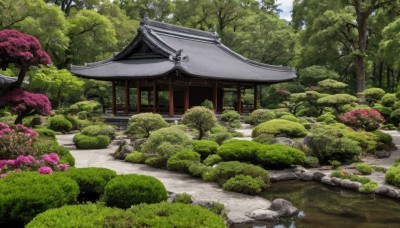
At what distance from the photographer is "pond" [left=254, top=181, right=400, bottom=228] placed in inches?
352

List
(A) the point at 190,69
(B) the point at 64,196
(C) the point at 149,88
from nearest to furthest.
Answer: (B) the point at 64,196 → (A) the point at 190,69 → (C) the point at 149,88

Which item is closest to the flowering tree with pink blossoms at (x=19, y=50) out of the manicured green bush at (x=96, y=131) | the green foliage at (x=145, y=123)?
the green foliage at (x=145, y=123)

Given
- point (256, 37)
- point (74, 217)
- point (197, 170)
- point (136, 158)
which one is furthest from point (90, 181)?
point (256, 37)

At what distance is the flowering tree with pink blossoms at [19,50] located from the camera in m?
12.8

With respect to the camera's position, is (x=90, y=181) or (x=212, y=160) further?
(x=212, y=160)

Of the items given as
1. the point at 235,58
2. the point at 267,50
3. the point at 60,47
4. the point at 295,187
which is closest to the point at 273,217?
the point at 295,187

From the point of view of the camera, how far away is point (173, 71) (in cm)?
2447

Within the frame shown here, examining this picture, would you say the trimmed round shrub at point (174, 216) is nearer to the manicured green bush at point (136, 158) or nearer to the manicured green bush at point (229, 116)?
the manicured green bush at point (136, 158)

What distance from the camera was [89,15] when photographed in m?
40.8

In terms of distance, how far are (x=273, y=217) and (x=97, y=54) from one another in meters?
38.1

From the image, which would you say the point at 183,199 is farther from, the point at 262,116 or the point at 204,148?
the point at 262,116

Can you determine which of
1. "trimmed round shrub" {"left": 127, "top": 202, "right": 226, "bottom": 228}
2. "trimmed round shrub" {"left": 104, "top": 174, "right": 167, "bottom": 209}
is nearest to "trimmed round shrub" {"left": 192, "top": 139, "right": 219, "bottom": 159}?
"trimmed round shrub" {"left": 104, "top": 174, "right": 167, "bottom": 209}

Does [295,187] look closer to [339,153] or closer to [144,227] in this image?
[339,153]

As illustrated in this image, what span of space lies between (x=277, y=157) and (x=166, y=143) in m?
4.32
